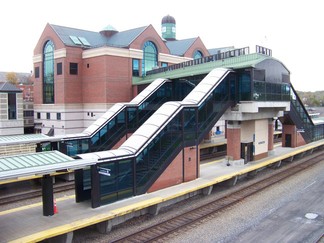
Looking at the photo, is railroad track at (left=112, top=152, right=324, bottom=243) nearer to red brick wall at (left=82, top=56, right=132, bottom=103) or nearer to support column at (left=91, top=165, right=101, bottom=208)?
support column at (left=91, top=165, right=101, bottom=208)

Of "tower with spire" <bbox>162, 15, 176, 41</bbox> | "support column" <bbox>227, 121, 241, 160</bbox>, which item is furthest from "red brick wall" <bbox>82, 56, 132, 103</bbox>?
"tower with spire" <bbox>162, 15, 176, 41</bbox>

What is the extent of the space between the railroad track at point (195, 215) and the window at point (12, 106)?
106 ft

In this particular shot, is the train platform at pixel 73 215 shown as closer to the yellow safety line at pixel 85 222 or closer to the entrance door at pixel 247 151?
the yellow safety line at pixel 85 222

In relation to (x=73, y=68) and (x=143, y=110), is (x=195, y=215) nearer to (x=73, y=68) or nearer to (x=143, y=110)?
(x=143, y=110)

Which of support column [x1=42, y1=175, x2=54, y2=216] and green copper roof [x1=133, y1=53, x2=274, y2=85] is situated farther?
green copper roof [x1=133, y1=53, x2=274, y2=85]

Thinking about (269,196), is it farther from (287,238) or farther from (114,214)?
(114,214)

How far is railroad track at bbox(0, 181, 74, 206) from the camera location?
57.9 feet

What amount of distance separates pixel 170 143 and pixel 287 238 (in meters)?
7.32

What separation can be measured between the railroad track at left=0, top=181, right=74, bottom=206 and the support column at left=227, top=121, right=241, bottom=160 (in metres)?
Result: 11.3

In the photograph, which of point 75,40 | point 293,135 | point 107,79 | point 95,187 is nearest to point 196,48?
point 107,79

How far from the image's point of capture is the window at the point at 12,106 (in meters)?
40.7

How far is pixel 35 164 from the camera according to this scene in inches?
443

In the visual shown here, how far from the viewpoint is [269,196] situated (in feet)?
59.8

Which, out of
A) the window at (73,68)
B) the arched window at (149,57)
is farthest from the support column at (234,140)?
the window at (73,68)
